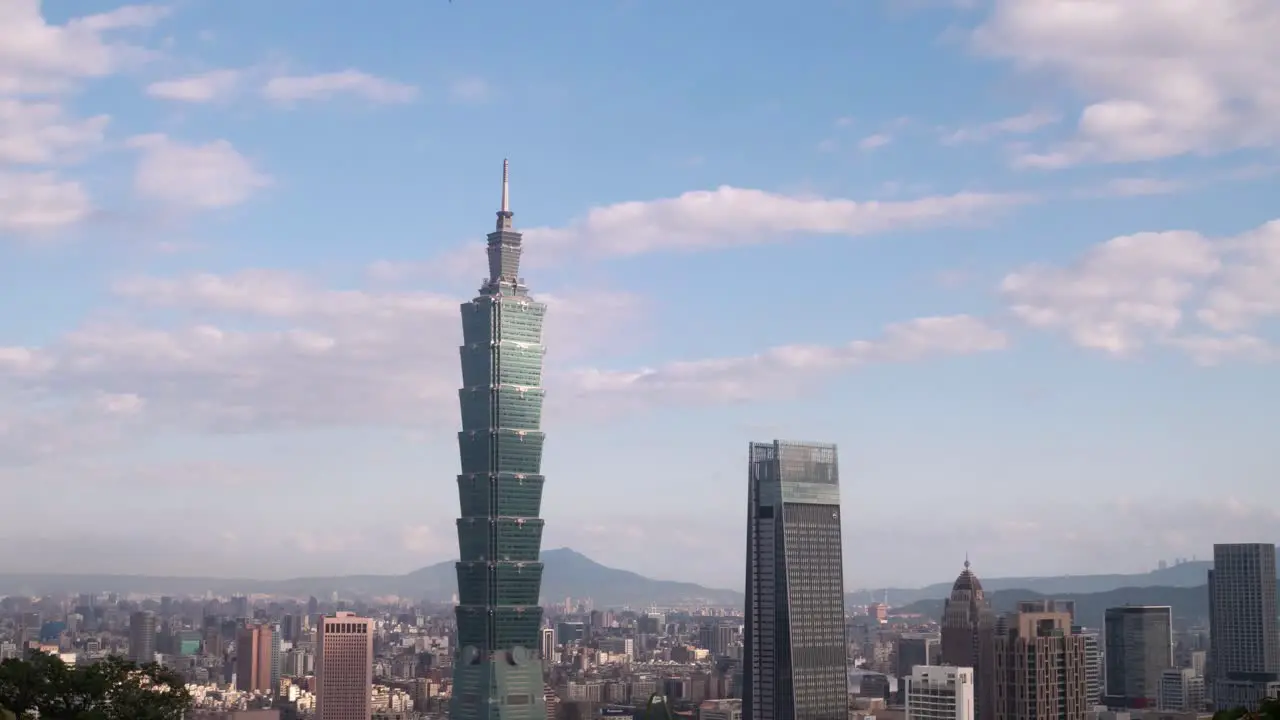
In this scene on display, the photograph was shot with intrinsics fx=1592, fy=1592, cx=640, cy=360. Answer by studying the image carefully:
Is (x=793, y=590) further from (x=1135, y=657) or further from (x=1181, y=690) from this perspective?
(x=1135, y=657)

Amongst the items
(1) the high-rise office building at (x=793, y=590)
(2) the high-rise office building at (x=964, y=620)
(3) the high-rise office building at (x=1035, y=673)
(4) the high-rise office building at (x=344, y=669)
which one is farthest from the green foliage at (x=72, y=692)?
(4) the high-rise office building at (x=344, y=669)

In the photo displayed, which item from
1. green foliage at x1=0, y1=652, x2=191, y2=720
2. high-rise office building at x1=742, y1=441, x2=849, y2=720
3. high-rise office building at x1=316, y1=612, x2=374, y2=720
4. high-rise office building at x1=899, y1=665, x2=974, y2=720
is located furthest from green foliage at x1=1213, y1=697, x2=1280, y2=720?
high-rise office building at x1=316, y1=612, x2=374, y2=720

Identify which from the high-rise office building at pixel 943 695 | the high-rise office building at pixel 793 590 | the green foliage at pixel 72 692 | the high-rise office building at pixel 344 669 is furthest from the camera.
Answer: the high-rise office building at pixel 344 669

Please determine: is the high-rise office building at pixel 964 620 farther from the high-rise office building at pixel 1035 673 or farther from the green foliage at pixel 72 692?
the green foliage at pixel 72 692

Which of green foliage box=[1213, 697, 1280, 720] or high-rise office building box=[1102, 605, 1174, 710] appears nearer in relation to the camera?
green foliage box=[1213, 697, 1280, 720]

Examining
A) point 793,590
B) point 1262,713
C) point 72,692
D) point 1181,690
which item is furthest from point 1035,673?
point 1181,690

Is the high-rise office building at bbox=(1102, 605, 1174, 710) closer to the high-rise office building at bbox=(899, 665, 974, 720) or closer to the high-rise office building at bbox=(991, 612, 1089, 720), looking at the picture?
the high-rise office building at bbox=(899, 665, 974, 720)

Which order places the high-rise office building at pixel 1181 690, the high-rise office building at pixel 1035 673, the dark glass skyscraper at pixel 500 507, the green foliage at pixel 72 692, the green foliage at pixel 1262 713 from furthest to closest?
the high-rise office building at pixel 1181 690 < the dark glass skyscraper at pixel 500 507 < the high-rise office building at pixel 1035 673 < the green foliage at pixel 72 692 < the green foliage at pixel 1262 713

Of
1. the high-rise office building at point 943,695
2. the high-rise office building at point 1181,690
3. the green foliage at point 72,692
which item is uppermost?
the green foliage at point 72,692
